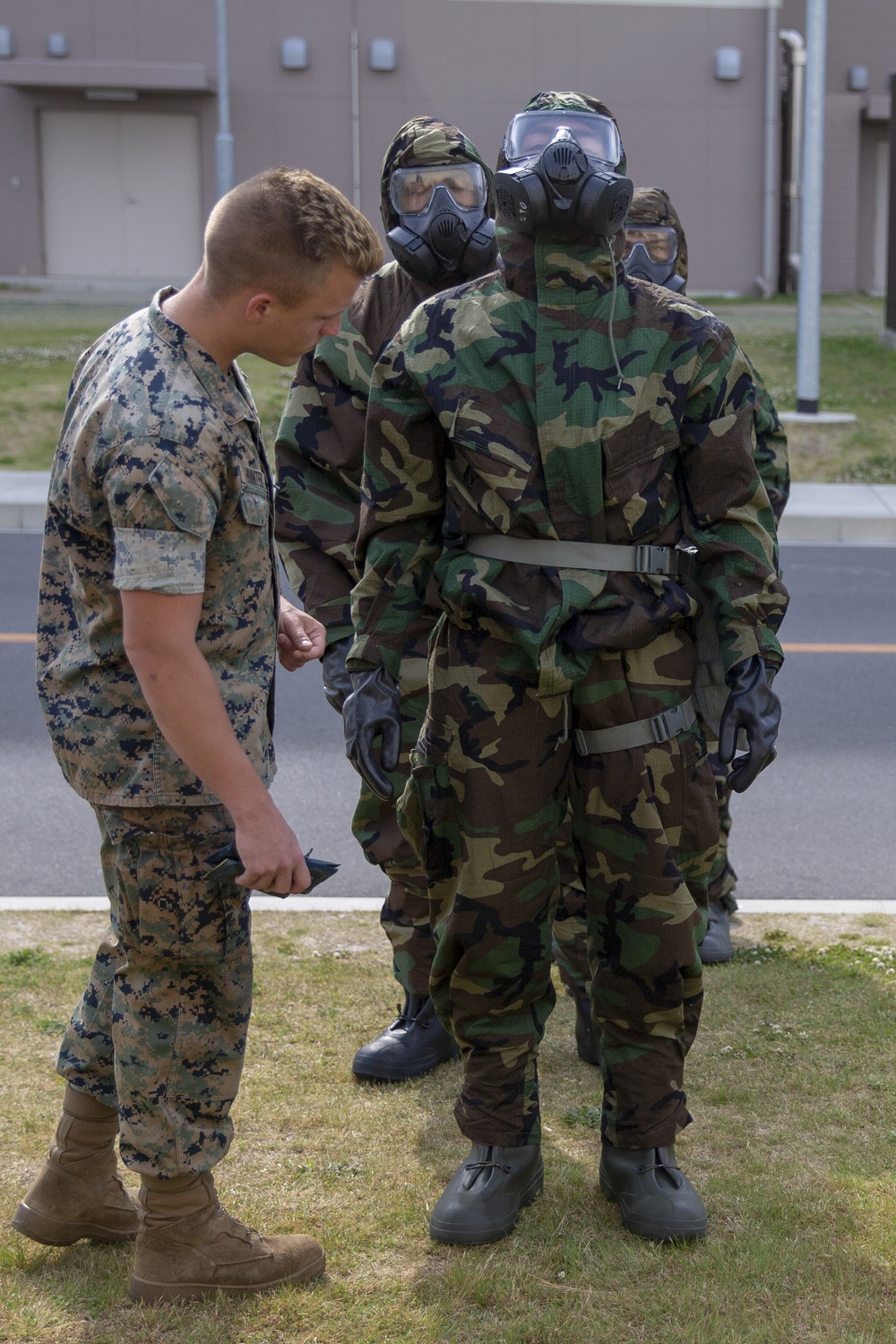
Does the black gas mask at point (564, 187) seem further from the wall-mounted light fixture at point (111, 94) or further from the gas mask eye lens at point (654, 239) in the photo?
the wall-mounted light fixture at point (111, 94)

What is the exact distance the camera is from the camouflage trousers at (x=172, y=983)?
264 centimetres

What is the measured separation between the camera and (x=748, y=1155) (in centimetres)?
332

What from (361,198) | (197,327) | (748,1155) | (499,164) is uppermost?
(361,198)

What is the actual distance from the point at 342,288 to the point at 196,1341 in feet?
6.02

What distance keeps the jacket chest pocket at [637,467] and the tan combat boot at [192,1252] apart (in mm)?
1459

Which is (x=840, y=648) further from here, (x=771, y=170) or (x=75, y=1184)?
(x=771, y=170)

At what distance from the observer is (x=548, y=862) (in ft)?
10.0

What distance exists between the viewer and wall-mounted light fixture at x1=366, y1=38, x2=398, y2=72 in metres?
24.7

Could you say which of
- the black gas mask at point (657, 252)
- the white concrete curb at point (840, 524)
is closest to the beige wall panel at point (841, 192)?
the white concrete curb at point (840, 524)

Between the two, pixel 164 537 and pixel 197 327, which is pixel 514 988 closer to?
pixel 164 537

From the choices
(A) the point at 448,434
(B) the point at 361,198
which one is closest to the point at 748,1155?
(A) the point at 448,434

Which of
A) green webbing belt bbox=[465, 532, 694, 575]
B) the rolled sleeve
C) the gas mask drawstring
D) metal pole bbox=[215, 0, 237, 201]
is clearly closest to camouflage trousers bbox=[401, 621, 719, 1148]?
green webbing belt bbox=[465, 532, 694, 575]

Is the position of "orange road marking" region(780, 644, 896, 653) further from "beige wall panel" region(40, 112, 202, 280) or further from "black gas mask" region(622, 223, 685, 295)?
"beige wall panel" region(40, 112, 202, 280)

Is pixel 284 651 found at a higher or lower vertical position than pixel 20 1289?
higher
